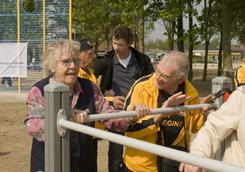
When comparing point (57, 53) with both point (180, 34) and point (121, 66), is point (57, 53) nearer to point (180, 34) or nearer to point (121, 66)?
point (121, 66)

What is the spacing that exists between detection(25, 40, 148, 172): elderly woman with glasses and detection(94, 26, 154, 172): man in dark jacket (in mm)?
1498

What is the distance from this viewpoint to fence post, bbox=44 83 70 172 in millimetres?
2088

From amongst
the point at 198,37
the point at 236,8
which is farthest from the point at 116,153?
the point at 198,37

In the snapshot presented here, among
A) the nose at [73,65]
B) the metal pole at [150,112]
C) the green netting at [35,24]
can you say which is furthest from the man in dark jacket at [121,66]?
the green netting at [35,24]

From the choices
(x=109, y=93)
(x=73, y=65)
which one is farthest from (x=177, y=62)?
(x=109, y=93)

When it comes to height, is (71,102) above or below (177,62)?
below

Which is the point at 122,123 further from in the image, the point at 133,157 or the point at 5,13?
the point at 5,13

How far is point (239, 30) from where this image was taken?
26234mm

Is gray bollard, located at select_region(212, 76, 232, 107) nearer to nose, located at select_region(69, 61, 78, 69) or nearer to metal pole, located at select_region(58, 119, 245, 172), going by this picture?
nose, located at select_region(69, 61, 78, 69)

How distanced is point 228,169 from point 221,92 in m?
1.72

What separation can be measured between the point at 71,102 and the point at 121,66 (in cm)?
180

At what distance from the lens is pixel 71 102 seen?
2807 mm

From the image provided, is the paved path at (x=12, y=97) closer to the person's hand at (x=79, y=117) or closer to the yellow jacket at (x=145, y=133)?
the yellow jacket at (x=145, y=133)

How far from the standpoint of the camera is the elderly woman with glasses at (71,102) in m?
2.67
